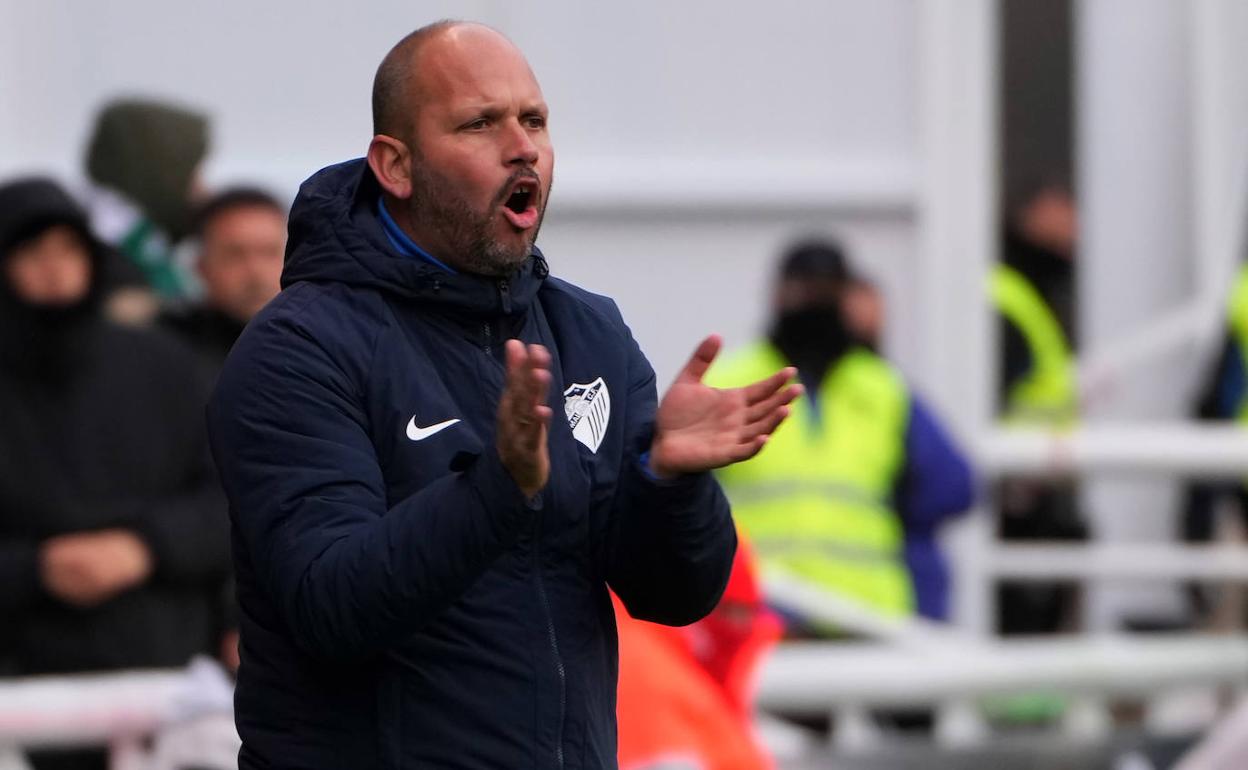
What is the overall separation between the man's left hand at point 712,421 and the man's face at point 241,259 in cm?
274

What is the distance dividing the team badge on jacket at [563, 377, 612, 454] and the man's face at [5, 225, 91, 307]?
8.07ft

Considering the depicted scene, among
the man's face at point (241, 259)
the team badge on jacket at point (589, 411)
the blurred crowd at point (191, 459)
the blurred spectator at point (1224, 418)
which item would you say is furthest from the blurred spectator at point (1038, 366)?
the team badge on jacket at point (589, 411)

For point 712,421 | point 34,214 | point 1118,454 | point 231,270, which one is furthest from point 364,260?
point 1118,454

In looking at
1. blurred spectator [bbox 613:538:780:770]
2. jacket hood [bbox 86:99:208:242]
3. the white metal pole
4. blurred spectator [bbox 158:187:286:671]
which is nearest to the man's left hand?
blurred spectator [bbox 613:538:780:770]

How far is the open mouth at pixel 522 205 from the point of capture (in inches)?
106

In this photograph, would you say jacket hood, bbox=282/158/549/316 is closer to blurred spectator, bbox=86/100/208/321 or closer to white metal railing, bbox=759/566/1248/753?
blurred spectator, bbox=86/100/208/321

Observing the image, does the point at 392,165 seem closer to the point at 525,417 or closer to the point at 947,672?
the point at 525,417

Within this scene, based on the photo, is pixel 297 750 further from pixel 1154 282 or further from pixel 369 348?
pixel 1154 282

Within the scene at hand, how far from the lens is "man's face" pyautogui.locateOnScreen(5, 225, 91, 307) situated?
16.5ft

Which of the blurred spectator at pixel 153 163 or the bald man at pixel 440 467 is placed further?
the blurred spectator at pixel 153 163

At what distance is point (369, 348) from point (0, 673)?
2.45 m

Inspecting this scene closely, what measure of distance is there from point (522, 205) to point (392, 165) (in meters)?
0.16

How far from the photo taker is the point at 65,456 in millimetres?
4891

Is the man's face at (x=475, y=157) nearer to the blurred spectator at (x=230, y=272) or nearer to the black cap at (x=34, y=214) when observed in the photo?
the black cap at (x=34, y=214)
